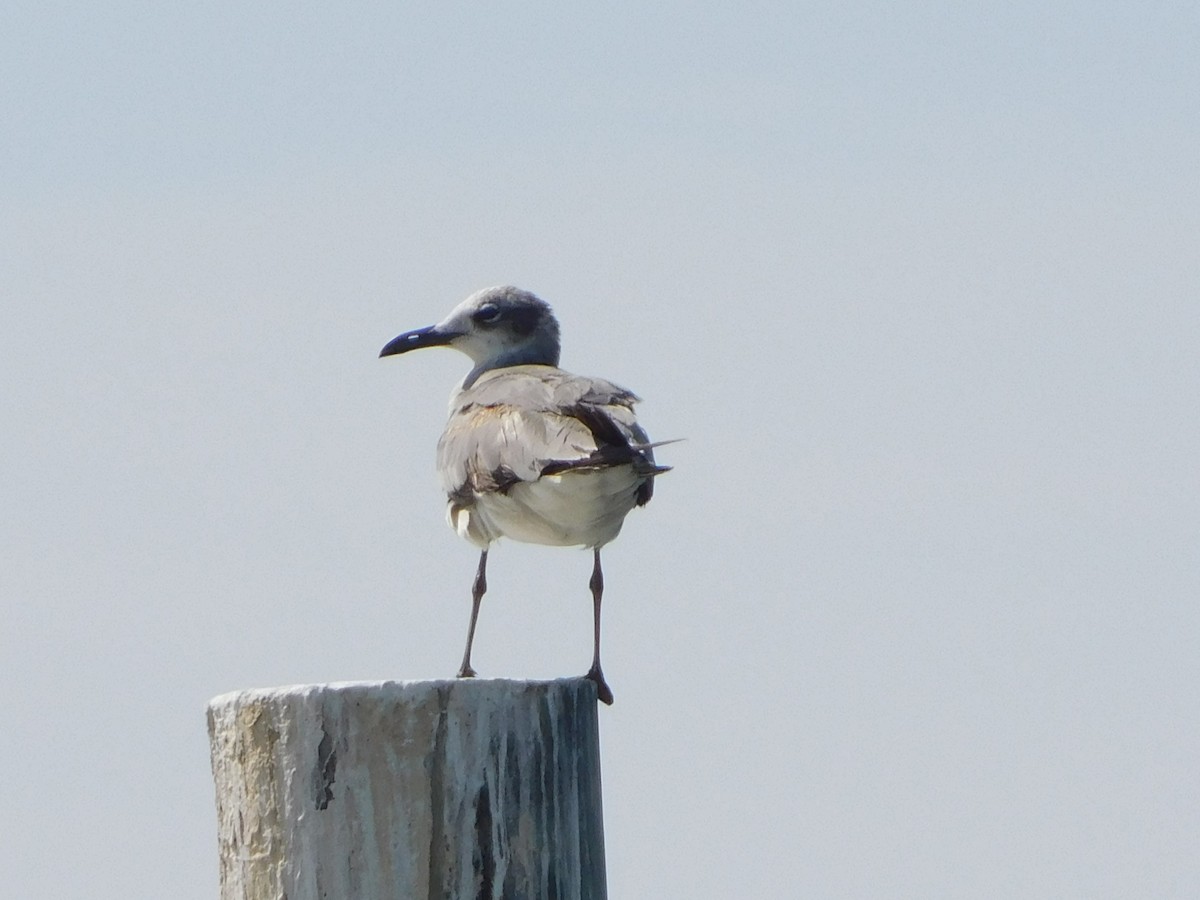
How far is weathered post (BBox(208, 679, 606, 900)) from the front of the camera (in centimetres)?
481

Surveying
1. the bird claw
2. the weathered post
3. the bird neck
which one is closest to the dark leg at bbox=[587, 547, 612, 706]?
the bird claw

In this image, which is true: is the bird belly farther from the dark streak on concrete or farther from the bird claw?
the dark streak on concrete

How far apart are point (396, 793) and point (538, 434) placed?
394 cm

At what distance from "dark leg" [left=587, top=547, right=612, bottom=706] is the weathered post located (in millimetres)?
3959

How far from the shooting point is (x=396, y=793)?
4820mm

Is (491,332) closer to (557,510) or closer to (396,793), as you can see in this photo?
(557,510)

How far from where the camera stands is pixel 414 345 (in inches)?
460

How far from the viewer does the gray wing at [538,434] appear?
8.30 m

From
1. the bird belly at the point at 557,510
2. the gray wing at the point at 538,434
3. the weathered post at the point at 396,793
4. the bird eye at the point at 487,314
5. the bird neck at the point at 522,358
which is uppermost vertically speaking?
the bird eye at the point at 487,314

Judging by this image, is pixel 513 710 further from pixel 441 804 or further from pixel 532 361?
pixel 532 361

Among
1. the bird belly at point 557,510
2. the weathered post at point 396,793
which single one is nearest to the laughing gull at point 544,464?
the bird belly at point 557,510

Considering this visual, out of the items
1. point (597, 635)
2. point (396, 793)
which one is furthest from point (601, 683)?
point (396, 793)

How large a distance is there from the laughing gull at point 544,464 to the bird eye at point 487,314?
1042mm

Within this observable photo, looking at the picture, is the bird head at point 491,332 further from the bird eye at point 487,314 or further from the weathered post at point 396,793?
the weathered post at point 396,793
